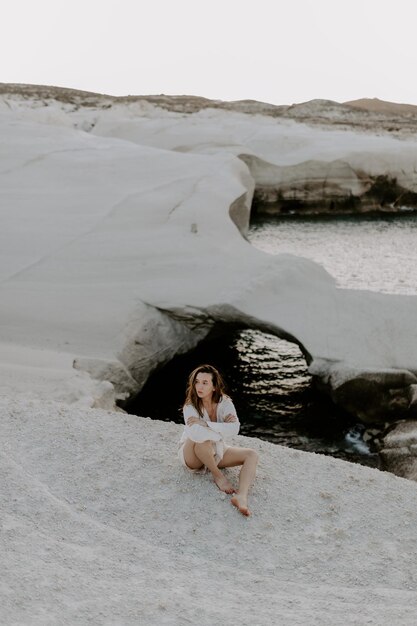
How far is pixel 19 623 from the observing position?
402 centimetres

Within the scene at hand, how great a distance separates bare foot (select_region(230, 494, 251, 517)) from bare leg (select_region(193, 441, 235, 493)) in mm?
211

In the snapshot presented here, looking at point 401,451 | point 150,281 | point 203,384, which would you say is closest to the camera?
point 203,384

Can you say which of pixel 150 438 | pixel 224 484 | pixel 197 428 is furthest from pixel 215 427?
pixel 150 438

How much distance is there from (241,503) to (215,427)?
64 cm

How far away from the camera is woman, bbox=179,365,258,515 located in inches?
234

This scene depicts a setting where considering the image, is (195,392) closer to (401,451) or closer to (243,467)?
(243,467)

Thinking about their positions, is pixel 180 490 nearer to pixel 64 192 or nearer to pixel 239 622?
pixel 239 622

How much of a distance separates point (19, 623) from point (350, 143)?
93.9 feet

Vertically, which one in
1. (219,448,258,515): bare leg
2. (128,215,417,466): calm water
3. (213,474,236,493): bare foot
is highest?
(219,448,258,515): bare leg

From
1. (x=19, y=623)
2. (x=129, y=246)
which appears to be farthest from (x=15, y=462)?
(x=129, y=246)

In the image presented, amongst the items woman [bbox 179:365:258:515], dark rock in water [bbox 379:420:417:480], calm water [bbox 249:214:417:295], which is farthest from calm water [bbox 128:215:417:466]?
woman [bbox 179:365:258:515]

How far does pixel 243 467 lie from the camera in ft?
19.9

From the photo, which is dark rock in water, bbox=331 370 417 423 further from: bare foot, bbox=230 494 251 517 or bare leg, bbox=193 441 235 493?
bare foot, bbox=230 494 251 517

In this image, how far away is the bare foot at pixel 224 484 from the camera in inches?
236
